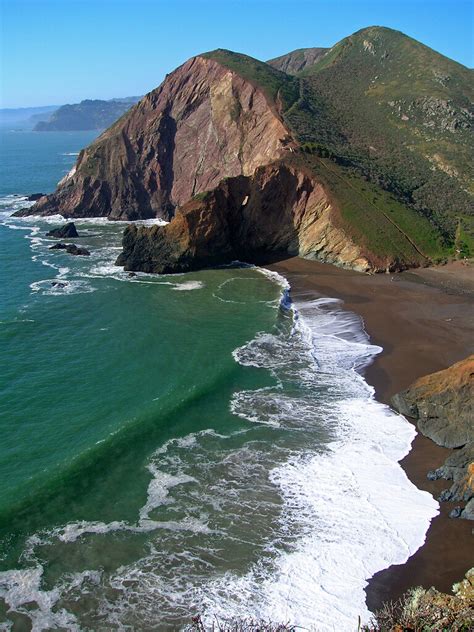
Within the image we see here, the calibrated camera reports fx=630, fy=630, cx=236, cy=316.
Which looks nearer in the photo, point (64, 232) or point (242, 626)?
point (242, 626)

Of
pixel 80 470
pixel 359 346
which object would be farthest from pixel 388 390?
pixel 80 470

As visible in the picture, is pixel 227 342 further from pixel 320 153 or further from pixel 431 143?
pixel 431 143

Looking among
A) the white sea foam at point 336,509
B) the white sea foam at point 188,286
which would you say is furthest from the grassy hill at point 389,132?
the white sea foam at point 336,509

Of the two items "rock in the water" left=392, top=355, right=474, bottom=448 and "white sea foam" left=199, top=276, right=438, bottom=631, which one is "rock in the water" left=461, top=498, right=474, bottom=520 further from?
"rock in the water" left=392, top=355, right=474, bottom=448

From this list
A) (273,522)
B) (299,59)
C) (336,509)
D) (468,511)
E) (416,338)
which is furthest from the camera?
(299,59)

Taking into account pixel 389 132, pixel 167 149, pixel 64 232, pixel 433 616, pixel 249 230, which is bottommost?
pixel 64 232

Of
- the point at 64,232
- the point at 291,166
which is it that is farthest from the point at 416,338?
the point at 64,232

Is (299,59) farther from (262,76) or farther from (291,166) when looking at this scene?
(291,166)
